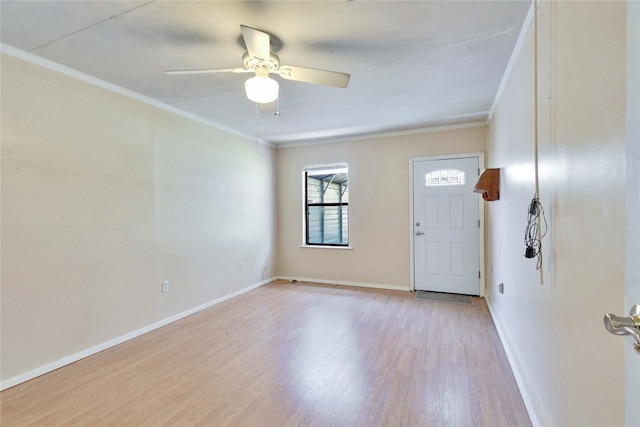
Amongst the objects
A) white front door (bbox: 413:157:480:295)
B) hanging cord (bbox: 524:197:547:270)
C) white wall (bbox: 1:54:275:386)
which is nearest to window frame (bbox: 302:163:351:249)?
white front door (bbox: 413:157:480:295)

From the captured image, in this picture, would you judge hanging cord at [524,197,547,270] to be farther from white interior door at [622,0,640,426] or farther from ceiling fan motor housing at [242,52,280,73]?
ceiling fan motor housing at [242,52,280,73]

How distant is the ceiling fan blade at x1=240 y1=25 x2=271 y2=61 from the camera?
1.69 meters

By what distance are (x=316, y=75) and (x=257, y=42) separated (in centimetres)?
45

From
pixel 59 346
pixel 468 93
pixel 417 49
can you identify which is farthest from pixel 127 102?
pixel 468 93

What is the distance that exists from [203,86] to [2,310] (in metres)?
2.33

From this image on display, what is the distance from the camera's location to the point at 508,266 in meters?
2.62

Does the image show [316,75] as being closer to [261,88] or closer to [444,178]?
[261,88]

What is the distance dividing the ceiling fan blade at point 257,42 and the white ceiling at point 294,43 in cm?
17

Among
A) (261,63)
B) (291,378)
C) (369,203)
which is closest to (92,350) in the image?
(291,378)

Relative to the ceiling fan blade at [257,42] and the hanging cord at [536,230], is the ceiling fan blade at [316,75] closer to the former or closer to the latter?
the ceiling fan blade at [257,42]

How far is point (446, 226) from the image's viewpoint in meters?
4.35

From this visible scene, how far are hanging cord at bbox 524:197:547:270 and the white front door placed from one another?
8.46 ft

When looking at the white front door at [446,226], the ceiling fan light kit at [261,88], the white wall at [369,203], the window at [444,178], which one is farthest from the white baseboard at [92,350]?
the window at [444,178]

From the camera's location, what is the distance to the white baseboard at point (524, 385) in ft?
5.48
